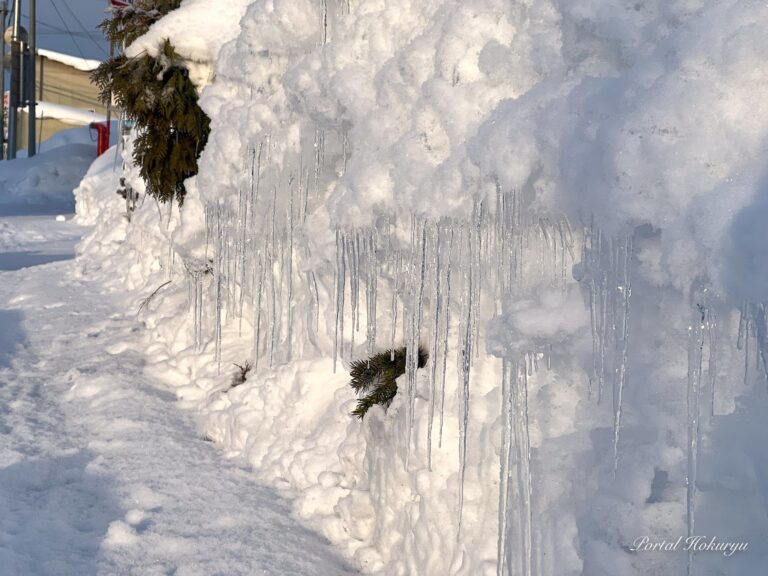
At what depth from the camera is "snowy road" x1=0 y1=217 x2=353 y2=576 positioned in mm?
3754

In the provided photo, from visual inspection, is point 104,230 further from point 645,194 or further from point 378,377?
point 645,194

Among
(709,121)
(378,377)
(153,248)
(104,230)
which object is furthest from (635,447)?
(104,230)

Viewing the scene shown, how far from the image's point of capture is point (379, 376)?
158 inches

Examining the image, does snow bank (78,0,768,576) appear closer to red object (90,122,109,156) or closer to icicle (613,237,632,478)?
icicle (613,237,632,478)

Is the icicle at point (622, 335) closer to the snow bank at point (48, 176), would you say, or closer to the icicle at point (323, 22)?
the icicle at point (323, 22)

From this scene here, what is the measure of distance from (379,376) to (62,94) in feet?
108

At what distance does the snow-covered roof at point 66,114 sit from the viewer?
31734mm

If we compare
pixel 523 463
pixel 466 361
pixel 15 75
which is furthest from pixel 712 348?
pixel 15 75

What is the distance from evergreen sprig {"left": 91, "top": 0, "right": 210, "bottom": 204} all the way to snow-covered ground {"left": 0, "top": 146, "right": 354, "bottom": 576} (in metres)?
1.46

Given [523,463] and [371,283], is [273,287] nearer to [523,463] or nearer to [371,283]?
[371,283]

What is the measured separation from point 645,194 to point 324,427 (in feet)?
9.15

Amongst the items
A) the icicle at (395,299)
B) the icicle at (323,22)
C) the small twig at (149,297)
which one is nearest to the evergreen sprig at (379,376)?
the icicle at (395,299)

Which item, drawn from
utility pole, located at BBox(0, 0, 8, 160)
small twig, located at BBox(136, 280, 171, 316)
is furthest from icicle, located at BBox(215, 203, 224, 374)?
utility pole, located at BBox(0, 0, 8, 160)

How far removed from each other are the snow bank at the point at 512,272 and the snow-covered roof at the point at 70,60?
29.8 m
